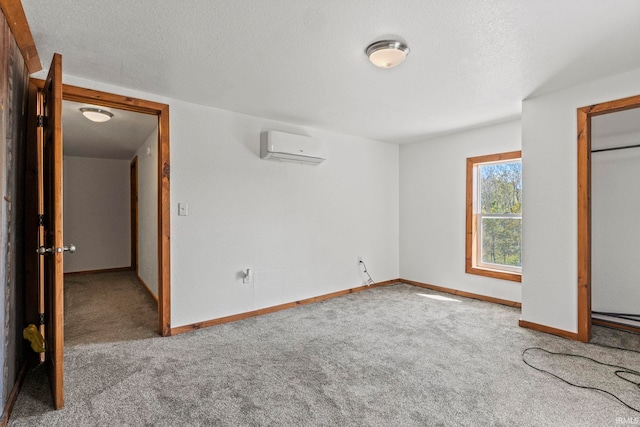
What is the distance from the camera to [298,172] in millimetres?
4020

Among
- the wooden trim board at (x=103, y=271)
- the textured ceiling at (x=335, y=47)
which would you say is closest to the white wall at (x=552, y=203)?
the textured ceiling at (x=335, y=47)

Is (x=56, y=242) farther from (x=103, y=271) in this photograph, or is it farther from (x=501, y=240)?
(x=103, y=271)

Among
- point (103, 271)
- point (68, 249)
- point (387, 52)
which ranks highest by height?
point (387, 52)

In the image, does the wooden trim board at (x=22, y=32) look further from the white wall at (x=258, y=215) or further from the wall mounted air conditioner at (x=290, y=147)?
the wall mounted air conditioner at (x=290, y=147)

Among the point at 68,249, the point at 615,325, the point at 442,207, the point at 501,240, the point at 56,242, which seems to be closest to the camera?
the point at 56,242

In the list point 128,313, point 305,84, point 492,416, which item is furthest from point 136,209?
point 492,416

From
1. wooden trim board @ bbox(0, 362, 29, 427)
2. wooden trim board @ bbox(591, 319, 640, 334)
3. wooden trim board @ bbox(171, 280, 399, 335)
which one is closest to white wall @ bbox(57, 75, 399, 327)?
wooden trim board @ bbox(171, 280, 399, 335)

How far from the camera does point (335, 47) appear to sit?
83.4 inches

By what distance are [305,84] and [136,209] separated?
492 cm

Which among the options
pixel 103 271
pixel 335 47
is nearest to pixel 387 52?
pixel 335 47

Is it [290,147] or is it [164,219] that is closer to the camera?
[164,219]

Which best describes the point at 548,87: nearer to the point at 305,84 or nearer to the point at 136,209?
the point at 305,84

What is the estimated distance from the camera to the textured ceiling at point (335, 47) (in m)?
1.73

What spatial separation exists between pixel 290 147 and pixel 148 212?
254 centimetres
